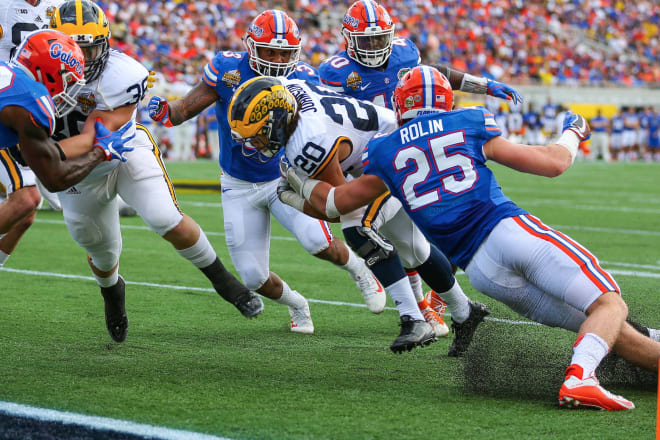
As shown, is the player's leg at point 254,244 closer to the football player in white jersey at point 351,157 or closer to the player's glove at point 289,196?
the football player in white jersey at point 351,157

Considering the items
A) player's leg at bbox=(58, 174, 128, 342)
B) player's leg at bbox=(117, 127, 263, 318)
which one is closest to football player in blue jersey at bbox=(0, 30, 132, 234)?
player's leg at bbox=(117, 127, 263, 318)

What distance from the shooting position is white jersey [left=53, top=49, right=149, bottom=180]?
14.6 feet

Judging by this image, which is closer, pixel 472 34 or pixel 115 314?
pixel 115 314

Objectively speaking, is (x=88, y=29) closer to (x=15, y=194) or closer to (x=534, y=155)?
(x=15, y=194)

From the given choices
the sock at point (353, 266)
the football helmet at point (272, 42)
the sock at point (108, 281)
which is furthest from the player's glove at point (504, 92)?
the sock at point (108, 281)

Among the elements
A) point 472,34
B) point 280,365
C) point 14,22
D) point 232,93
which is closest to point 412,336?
point 280,365

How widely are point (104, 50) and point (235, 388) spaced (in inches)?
73.2

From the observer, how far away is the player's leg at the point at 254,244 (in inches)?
208

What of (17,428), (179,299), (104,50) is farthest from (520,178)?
(17,428)

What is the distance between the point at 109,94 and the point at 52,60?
1.66 feet

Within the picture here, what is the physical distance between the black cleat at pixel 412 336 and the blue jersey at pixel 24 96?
71.9 inches

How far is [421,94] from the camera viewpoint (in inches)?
154

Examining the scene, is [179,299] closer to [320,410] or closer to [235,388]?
[235,388]

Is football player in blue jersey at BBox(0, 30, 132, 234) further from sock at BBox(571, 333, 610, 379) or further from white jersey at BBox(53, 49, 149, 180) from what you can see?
sock at BBox(571, 333, 610, 379)
